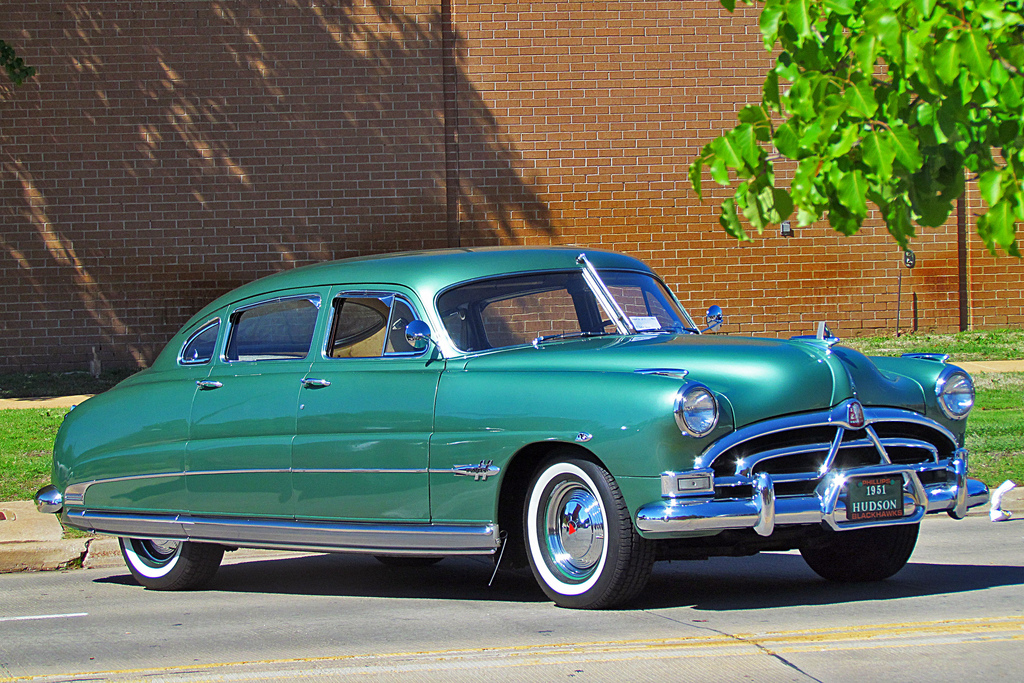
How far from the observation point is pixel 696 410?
19.0 feet

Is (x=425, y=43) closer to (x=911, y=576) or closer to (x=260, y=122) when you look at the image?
(x=260, y=122)

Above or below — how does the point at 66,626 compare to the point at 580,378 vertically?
below

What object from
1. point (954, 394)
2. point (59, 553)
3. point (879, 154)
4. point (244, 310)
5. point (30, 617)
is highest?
point (879, 154)

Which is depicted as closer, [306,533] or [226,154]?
[306,533]

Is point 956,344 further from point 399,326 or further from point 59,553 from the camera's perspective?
point 59,553

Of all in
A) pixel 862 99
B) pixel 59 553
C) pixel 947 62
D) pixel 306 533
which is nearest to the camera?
pixel 947 62

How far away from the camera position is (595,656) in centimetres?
534

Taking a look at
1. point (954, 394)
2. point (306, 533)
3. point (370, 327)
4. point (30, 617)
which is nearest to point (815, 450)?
point (954, 394)

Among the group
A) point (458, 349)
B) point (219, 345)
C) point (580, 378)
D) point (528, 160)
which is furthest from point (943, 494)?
point (528, 160)

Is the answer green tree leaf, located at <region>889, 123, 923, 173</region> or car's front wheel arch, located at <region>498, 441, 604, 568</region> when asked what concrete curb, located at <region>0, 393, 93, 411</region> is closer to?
car's front wheel arch, located at <region>498, 441, 604, 568</region>

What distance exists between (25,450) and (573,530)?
296 inches

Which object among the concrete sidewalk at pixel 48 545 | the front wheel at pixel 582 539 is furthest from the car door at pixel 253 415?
the concrete sidewalk at pixel 48 545

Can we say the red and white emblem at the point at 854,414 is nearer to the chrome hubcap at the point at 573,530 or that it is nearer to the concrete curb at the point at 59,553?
the chrome hubcap at the point at 573,530

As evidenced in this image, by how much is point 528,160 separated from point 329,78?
3.11 meters
